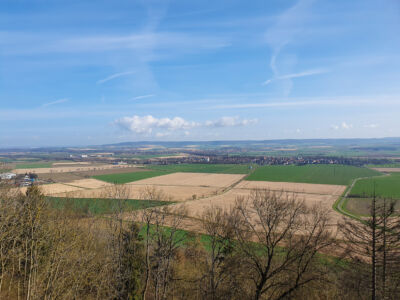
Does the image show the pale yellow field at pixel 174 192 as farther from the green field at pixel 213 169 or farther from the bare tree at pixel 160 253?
the green field at pixel 213 169

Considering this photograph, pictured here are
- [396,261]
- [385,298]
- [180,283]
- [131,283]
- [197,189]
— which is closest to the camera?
[385,298]

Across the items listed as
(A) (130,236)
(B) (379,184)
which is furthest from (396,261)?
(B) (379,184)

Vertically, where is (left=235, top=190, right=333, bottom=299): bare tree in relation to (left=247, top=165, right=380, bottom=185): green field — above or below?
above

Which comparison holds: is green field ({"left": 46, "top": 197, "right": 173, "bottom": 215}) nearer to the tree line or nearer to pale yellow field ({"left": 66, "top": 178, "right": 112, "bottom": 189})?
the tree line

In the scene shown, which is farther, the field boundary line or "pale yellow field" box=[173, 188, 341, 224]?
"pale yellow field" box=[173, 188, 341, 224]

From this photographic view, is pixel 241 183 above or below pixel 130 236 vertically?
below

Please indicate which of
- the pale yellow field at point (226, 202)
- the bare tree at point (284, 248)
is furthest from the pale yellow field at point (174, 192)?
the bare tree at point (284, 248)

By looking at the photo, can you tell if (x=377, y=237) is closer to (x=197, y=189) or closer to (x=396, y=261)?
(x=396, y=261)

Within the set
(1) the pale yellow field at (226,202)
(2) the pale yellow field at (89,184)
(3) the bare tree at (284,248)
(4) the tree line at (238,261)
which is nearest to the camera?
(4) the tree line at (238,261)

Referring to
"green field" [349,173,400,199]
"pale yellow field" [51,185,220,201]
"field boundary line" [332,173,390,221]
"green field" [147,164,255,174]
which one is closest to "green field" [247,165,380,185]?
"green field" [349,173,400,199]

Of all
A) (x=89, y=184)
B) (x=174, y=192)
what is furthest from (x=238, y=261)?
(x=89, y=184)

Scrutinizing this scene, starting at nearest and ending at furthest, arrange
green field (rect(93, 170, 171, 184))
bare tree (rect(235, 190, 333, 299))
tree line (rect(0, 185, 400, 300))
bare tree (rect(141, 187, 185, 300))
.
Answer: tree line (rect(0, 185, 400, 300)) → bare tree (rect(235, 190, 333, 299)) → bare tree (rect(141, 187, 185, 300)) → green field (rect(93, 170, 171, 184))
